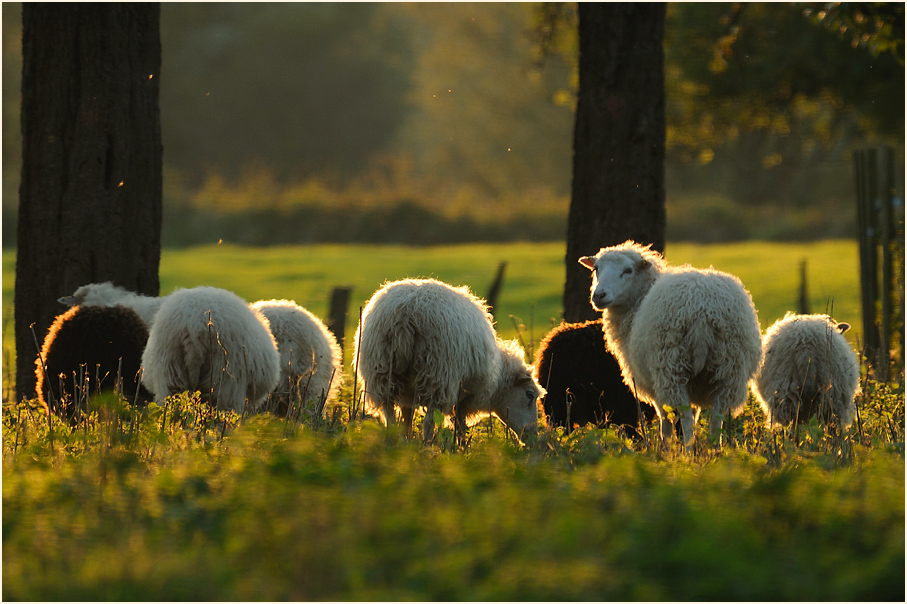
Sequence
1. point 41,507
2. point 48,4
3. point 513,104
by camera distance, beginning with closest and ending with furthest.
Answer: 1. point 41,507
2. point 48,4
3. point 513,104

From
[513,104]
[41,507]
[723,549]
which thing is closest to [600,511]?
[723,549]

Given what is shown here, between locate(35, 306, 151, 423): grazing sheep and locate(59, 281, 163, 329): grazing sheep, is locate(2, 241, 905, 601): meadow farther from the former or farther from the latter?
locate(59, 281, 163, 329): grazing sheep

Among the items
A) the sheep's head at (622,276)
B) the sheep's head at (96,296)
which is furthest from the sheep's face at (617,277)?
the sheep's head at (96,296)

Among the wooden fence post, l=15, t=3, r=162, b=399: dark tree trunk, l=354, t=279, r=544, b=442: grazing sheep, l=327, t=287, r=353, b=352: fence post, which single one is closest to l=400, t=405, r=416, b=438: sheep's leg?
l=354, t=279, r=544, b=442: grazing sheep

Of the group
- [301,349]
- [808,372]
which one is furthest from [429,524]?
[301,349]

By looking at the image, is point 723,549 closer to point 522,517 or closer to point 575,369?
point 522,517

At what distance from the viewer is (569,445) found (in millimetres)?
4965

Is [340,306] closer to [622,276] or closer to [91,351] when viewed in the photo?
[91,351]

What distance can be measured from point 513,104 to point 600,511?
52.5 meters

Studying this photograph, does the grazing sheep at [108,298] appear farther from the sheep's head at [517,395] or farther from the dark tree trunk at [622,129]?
the dark tree trunk at [622,129]

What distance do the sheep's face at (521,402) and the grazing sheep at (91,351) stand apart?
271cm

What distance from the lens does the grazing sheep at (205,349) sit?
19.8 ft

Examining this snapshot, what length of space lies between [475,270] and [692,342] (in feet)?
51.8

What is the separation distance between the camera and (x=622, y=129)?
26.5 ft
